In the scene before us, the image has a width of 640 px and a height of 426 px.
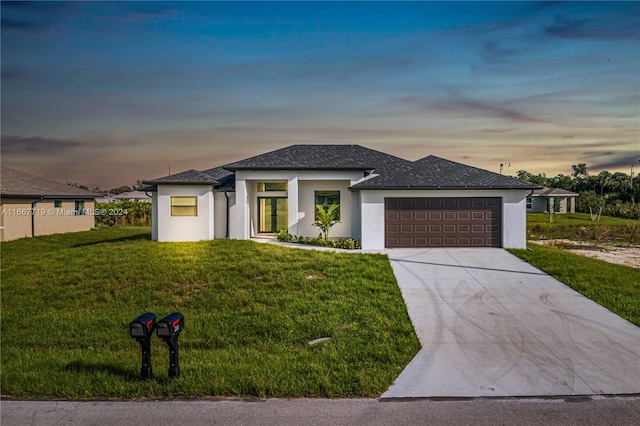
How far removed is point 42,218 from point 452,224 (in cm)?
2486

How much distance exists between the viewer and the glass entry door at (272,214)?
22.2m

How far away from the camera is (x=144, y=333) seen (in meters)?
5.50

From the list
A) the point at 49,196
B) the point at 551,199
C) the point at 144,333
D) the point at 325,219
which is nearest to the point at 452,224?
the point at 325,219

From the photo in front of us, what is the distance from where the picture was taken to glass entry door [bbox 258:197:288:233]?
22.2 metres

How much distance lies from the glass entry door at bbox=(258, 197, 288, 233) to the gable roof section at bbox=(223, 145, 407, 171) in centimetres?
251

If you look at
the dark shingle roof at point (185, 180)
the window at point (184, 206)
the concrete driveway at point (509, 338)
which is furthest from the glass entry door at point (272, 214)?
the concrete driveway at point (509, 338)

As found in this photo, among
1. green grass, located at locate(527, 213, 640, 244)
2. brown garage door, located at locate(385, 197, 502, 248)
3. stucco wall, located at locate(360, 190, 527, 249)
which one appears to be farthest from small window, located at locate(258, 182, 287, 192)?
green grass, located at locate(527, 213, 640, 244)

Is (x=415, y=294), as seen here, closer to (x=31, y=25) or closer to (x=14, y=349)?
(x=14, y=349)

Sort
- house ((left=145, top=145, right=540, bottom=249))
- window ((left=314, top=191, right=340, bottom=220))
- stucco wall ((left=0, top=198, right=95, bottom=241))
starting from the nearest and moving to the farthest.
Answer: house ((left=145, top=145, right=540, bottom=249)) < window ((left=314, top=191, right=340, bottom=220)) < stucco wall ((left=0, top=198, right=95, bottom=241))

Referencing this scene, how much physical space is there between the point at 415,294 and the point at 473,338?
3.11 m

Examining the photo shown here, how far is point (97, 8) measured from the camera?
14.6 metres

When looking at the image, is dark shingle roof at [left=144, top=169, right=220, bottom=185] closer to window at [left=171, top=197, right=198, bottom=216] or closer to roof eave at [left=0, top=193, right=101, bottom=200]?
window at [left=171, top=197, right=198, bottom=216]

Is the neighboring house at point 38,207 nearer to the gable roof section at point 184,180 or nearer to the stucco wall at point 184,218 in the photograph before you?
the gable roof section at point 184,180

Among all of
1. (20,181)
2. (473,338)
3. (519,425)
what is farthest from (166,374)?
(20,181)
